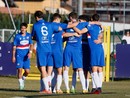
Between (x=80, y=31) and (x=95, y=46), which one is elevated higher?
(x=80, y=31)

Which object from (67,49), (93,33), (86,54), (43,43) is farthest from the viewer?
(86,54)

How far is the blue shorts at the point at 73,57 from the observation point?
63.7 feet

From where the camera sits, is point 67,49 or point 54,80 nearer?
point 54,80

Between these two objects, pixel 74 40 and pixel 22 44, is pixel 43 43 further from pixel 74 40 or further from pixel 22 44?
pixel 22 44

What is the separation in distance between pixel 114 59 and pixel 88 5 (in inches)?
1465

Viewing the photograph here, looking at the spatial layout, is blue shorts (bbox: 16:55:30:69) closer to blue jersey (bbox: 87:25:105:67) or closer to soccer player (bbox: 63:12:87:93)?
soccer player (bbox: 63:12:87:93)

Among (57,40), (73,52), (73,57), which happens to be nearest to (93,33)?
(73,52)

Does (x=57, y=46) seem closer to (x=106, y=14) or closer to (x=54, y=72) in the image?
(x=54, y=72)

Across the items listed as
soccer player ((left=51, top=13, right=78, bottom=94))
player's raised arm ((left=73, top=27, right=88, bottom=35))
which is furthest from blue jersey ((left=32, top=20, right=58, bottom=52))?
player's raised arm ((left=73, top=27, right=88, bottom=35))

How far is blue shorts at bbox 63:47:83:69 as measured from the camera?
63.7 ft

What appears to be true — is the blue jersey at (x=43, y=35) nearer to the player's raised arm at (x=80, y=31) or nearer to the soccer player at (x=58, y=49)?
the soccer player at (x=58, y=49)

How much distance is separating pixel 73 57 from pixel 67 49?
284mm

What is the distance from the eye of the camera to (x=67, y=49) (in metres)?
19.5

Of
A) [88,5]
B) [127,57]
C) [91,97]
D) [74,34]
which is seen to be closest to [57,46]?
[74,34]
